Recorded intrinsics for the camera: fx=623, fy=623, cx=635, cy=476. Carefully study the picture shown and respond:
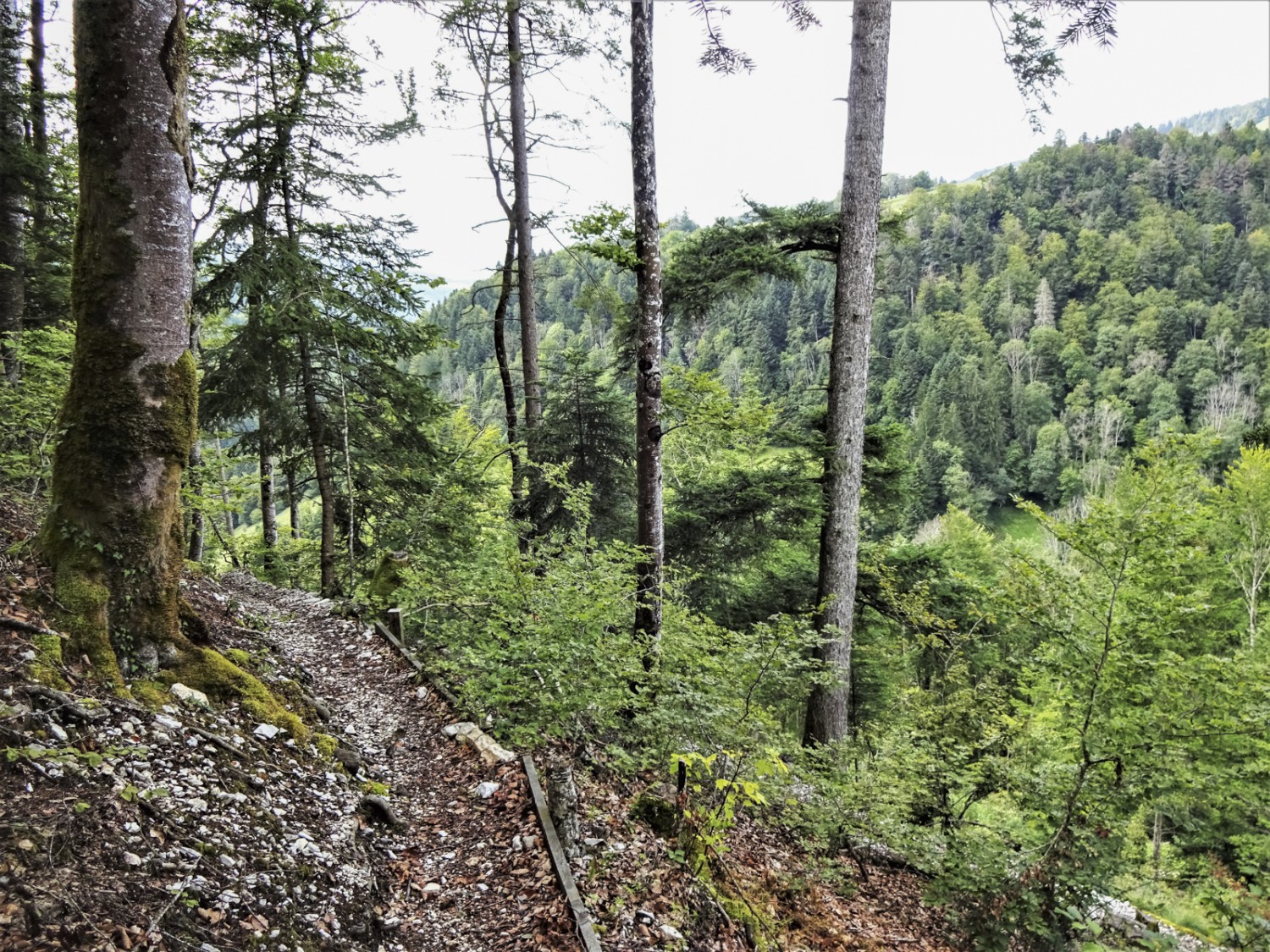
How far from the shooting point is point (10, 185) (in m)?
Answer: 8.89

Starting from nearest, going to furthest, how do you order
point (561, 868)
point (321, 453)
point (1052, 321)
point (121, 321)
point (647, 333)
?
point (121, 321) < point (561, 868) < point (647, 333) < point (321, 453) < point (1052, 321)

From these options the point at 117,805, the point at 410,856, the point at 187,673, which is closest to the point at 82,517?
the point at 187,673

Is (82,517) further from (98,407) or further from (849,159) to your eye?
(849,159)

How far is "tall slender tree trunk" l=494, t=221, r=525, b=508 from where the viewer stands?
11320mm

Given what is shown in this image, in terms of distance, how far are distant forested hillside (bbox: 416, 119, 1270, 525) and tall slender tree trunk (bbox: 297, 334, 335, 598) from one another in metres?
36.8

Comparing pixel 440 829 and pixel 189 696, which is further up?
pixel 189 696

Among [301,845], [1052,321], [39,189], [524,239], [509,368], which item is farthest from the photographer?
[1052,321]

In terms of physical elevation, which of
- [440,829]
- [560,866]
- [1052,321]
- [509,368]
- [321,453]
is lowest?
[440,829]

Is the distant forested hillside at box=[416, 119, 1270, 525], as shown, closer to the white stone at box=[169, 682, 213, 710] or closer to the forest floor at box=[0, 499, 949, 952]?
the forest floor at box=[0, 499, 949, 952]

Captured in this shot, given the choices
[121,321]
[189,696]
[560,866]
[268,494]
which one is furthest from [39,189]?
[560,866]

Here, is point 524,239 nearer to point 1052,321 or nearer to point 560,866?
point 560,866

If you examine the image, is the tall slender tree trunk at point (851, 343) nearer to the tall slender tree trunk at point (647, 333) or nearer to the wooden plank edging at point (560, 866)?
the tall slender tree trunk at point (647, 333)

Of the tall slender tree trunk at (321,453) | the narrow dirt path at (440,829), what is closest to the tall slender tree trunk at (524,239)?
the tall slender tree trunk at (321,453)

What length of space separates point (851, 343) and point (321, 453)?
8.79 meters
